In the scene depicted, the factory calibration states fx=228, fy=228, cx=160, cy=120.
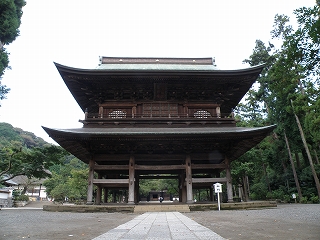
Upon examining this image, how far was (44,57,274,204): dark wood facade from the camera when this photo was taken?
13648 millimetres

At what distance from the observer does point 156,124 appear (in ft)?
50.4

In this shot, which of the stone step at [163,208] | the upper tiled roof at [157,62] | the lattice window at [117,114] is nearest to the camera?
the stone step at [163,208]

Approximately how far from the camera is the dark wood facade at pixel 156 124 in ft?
44.8

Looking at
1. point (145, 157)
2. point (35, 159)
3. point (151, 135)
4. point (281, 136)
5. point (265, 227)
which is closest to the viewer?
point (265, 227)

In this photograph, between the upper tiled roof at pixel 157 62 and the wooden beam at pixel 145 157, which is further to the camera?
the upper tiled roof at pixel 157 62

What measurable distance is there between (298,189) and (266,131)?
16242mm

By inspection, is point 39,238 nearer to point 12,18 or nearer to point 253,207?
point 253,207

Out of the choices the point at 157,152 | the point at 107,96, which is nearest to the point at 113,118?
the point at 107,96

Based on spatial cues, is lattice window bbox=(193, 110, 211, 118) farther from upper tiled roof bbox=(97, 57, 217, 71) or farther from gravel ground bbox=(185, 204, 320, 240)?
gravel ground bbox=(185, 204, 320, 240)

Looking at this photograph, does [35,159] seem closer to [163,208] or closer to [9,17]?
[163,208]

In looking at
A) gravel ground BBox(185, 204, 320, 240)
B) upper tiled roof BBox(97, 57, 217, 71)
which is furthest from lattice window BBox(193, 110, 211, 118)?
gravel ground BBox(185, 204, 320, 240)

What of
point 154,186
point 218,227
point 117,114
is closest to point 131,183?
point 117,114

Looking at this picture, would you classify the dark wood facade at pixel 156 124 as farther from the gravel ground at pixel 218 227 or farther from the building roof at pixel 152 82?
the gravel ground at pixel 218 227

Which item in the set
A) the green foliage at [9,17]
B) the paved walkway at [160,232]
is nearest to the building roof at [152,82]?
the green foliage at [9,17]
